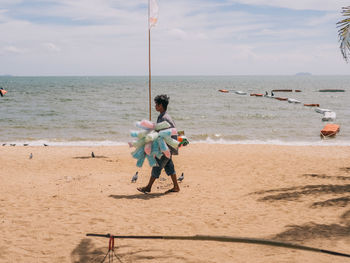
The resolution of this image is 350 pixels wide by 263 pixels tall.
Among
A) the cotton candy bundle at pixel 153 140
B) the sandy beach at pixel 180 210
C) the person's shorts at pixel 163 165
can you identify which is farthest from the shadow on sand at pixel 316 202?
the cotton candy bundle at pixel 153 140

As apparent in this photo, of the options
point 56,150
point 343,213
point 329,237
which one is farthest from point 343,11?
point 56,150

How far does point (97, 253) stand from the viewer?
177 inches

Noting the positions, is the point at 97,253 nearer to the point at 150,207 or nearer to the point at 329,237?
the point at 150,207

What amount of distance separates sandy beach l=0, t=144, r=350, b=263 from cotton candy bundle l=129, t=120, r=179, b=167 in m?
0.99

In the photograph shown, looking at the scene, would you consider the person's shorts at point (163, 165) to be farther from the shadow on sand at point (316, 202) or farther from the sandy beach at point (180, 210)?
the shadow on sand at point (316, 202)

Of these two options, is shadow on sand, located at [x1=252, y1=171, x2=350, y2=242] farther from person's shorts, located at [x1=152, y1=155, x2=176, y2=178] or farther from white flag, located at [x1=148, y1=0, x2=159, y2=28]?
white flag, located at [x1=148, y1=0, x2=159, y2=28]

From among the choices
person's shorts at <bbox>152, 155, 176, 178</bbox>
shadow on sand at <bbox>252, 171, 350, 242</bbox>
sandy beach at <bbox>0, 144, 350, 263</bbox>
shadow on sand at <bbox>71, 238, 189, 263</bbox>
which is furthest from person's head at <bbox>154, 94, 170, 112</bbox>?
shadow on sand at <bbox>71, 238, 189, 263</bbox>

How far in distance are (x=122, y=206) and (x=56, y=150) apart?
356 inches

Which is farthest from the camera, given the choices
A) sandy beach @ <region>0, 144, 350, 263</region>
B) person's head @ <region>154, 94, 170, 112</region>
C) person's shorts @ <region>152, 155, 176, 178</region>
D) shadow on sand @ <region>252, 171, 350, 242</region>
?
person's shorts @ <region>152, 155, 176, 178</region>

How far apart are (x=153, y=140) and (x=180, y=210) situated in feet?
4.73

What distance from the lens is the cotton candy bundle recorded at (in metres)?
6.55

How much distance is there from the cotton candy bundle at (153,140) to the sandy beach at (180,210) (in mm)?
987

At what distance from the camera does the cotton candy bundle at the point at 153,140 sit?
6.55 meters

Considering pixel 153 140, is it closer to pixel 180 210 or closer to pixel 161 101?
pixel 161 101
